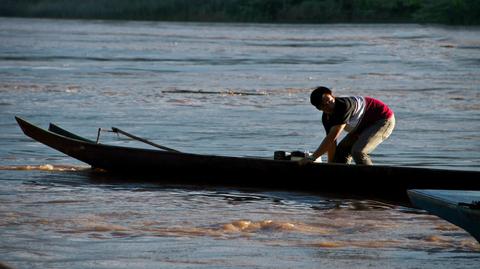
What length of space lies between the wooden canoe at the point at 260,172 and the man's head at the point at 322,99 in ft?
2.77

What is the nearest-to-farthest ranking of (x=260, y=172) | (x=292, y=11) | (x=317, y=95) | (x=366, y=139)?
1. (x=317, y=95)
2. (x=366, y=139)
3. (x=260, y=172)
4. (x=292, y=11)

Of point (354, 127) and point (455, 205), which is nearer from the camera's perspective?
point (455, 205)

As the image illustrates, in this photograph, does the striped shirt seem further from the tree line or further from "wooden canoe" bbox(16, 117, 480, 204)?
the tree line

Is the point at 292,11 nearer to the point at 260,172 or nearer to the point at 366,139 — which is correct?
the point at 260,172

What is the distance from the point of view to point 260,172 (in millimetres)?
14086

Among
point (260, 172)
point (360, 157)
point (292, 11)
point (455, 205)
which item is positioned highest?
point (455, 205)

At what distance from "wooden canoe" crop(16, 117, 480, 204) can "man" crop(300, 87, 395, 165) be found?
27 cm

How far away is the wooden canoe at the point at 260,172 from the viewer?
13211 mm

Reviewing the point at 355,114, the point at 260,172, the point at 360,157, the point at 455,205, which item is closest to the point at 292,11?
the point at 260,172

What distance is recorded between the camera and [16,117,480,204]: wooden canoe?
13211 millimetres

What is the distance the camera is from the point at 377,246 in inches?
446

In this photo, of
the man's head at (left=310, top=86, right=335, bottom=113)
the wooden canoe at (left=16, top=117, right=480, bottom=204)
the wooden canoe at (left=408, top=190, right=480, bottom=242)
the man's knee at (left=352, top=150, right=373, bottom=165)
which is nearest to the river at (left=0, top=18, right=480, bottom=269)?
the wooden canoe at (left=16, top=117, right=480, bottom=204)

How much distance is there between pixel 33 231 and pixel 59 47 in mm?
41008

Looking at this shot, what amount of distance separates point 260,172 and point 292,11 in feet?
273
